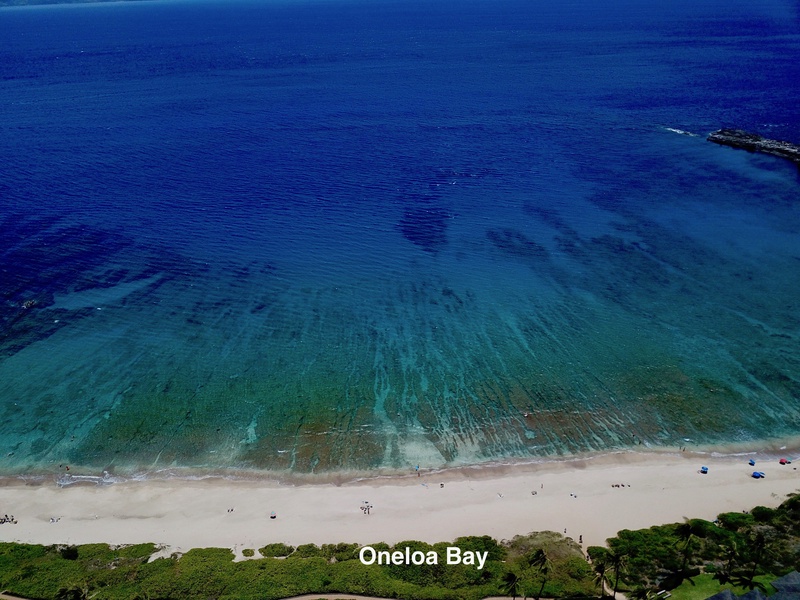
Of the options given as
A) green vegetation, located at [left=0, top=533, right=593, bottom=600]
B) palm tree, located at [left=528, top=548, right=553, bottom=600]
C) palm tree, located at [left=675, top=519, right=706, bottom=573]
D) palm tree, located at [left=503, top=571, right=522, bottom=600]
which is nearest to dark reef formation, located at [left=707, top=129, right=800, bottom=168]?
palm tree, located at [left=675, top=519, right=706, bottom=573]

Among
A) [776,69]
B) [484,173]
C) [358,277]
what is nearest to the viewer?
[358,277]

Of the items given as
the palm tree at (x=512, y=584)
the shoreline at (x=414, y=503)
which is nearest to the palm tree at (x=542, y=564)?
the palm tree at (x=512, y=584)

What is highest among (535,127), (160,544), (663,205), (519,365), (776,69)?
(776,69)

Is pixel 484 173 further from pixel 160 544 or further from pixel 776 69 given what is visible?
pixel 776 69

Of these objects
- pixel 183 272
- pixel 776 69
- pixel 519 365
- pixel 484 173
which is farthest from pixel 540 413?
pixel 776 69

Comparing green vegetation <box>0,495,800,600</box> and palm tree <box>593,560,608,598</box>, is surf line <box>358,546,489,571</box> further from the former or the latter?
palm tree <box>593,560,608,598</box>

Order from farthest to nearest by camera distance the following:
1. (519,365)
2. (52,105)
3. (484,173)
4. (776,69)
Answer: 1. (776,69)
2. (52,105)
3. (484,173)
4. (519,365)
